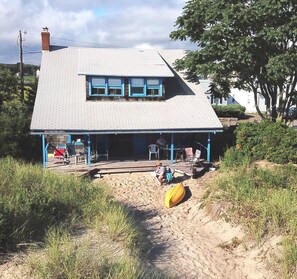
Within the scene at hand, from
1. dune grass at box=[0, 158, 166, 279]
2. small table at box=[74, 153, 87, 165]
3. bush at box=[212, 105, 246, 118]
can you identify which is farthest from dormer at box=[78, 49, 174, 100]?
bush at box=[212, 105, 246, 118]

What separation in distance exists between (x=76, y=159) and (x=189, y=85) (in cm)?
824

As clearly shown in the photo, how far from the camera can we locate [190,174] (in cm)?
1745

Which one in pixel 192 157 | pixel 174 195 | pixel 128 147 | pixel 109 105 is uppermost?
pixel 109 105

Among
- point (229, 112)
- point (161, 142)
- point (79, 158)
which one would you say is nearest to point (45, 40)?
point (79, 158)

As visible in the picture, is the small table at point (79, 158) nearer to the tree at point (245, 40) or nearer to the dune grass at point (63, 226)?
the dune grass at point (63, 226)

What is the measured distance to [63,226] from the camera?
9586 mm

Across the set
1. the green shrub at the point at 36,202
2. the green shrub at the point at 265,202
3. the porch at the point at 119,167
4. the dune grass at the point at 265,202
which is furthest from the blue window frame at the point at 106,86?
the green shrub at the point at 265,202

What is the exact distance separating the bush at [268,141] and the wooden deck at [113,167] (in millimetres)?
2829

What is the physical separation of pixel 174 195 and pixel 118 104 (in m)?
6.74

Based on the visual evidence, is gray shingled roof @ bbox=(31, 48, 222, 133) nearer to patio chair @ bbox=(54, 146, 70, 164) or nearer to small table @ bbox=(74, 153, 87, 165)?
patio chair @ bbox=(54, 146, 70, 164)

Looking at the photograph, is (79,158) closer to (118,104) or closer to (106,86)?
(118,104)

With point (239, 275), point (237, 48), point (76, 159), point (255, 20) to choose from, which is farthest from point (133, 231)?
point (255, 20)

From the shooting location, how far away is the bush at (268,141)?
57.7 feet

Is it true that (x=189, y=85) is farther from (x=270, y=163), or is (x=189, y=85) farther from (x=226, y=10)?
(x=270, y=163)
